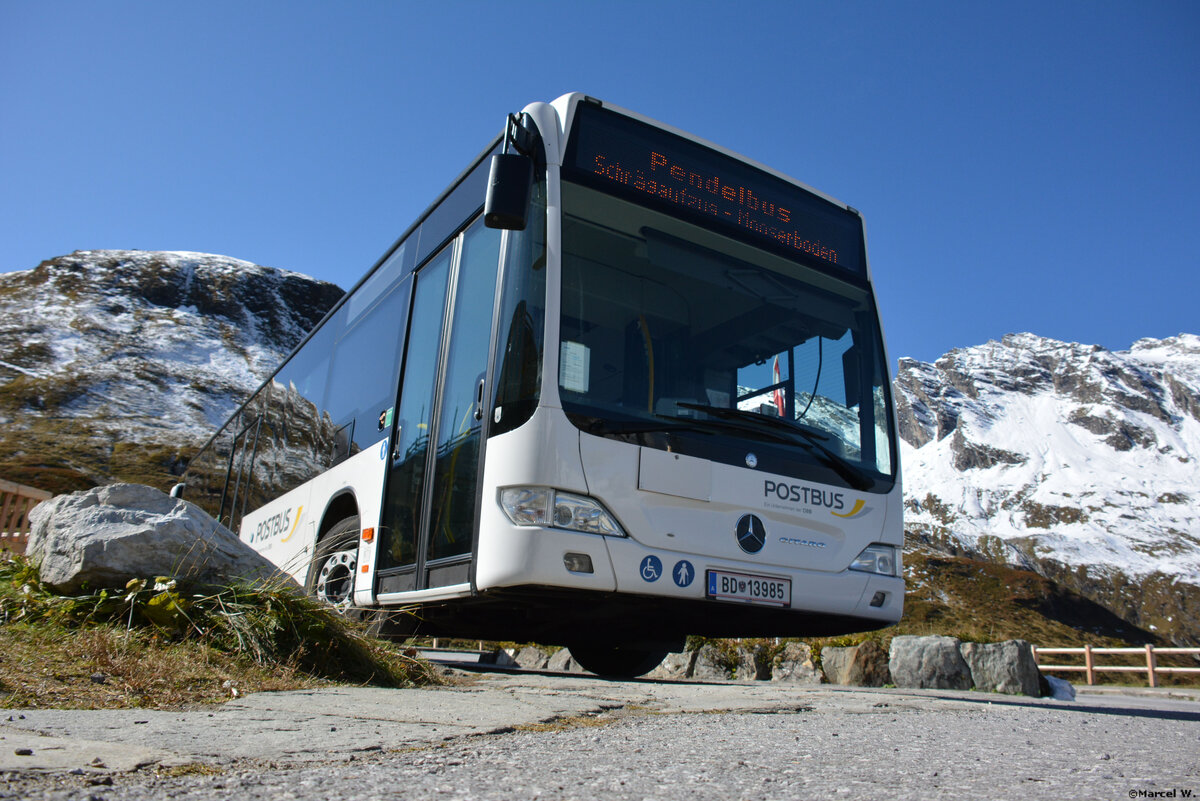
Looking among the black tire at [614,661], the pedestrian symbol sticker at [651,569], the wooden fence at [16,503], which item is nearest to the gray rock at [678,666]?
the black tire at [614,661]

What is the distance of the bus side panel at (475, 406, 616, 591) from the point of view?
154 inches

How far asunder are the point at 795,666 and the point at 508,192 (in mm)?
6989

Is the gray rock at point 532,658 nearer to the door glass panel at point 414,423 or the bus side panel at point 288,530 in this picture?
the bus side panel at point 288,530

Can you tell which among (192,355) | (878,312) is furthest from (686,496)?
(192,355)

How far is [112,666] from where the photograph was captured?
287 cm

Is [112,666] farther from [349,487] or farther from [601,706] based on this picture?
[349,487]

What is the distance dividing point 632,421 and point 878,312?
2.20 m

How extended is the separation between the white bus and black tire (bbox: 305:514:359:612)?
0.12 ft

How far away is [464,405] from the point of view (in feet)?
15.3

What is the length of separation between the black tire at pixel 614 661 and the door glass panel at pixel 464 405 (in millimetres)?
2490

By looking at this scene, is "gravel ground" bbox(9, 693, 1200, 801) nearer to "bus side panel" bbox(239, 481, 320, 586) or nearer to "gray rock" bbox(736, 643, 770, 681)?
"bus side panel" bbox(239, 481, 320, 586)

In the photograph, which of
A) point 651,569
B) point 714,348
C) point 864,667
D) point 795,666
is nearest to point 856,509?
point 714,348

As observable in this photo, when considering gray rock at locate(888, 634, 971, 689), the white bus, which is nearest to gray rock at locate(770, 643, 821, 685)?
gray rock at locate(888, 634, 971, 689)

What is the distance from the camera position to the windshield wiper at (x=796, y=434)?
457 cm
